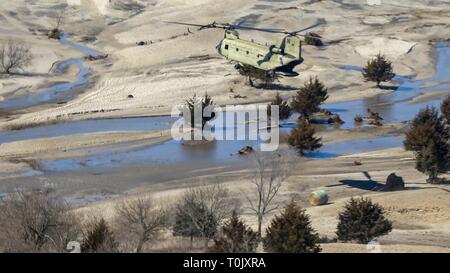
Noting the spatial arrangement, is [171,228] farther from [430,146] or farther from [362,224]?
[430,146]

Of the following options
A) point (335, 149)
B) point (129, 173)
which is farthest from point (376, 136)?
point (129, 173)

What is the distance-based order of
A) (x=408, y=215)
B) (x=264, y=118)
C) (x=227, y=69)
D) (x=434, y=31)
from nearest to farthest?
(x=408, y=215)
(x=264, y=118)
(x=227, y=69)
(x=434, y=31)

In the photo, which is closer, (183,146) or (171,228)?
Result: (171,228)

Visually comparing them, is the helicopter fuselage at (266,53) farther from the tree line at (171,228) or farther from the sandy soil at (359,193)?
the tree line at (171,228)

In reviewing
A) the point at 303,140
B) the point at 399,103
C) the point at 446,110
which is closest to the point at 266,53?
the point at 399,103

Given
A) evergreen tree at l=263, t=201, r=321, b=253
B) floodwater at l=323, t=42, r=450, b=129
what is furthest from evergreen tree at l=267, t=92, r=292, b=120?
evergreen tree at l=263, t=201, r=321, b=253

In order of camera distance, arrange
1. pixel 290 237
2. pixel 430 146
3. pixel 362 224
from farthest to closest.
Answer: pixel 430 146 < pixel 362 224 < pixel 290 237

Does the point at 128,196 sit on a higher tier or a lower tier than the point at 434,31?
lower
